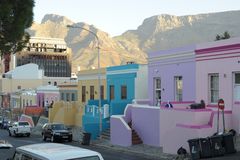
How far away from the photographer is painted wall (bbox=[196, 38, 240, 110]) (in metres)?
29.2

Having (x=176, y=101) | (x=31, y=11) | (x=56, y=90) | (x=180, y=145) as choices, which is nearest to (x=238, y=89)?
(x=180, y=145)

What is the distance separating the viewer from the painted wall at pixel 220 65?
29.2 meters

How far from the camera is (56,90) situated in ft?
227

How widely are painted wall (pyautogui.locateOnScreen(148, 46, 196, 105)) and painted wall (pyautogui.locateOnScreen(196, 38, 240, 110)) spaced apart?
88cm

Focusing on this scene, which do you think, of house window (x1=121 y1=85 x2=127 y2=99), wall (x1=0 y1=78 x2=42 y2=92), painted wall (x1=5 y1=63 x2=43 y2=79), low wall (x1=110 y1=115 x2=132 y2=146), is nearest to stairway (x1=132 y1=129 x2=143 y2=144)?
low wall (x1=110 y1=115 x2=132 y2=146)

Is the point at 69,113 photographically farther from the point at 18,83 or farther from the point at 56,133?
the point at 18,83

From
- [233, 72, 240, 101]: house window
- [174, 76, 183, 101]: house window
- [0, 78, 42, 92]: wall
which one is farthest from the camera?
[0, 78, 42, 92]: wall

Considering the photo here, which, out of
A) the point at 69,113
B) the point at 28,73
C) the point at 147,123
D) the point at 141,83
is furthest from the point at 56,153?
the point at 28,73

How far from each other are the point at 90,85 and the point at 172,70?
19120 millimetres

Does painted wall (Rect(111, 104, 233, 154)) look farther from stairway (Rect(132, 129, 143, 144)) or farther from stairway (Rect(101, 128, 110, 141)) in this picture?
stairway (Rect(101, 128, 110, 141))

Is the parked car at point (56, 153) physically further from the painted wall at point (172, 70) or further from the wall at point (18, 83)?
the wall at point (18, 83)

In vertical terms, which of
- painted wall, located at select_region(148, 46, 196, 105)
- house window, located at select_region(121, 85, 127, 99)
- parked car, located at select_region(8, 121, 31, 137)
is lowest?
parked car, located at select_region(8, 121, 31, 137)

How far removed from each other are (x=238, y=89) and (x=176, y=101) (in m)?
7.06

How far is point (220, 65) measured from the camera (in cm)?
3041
